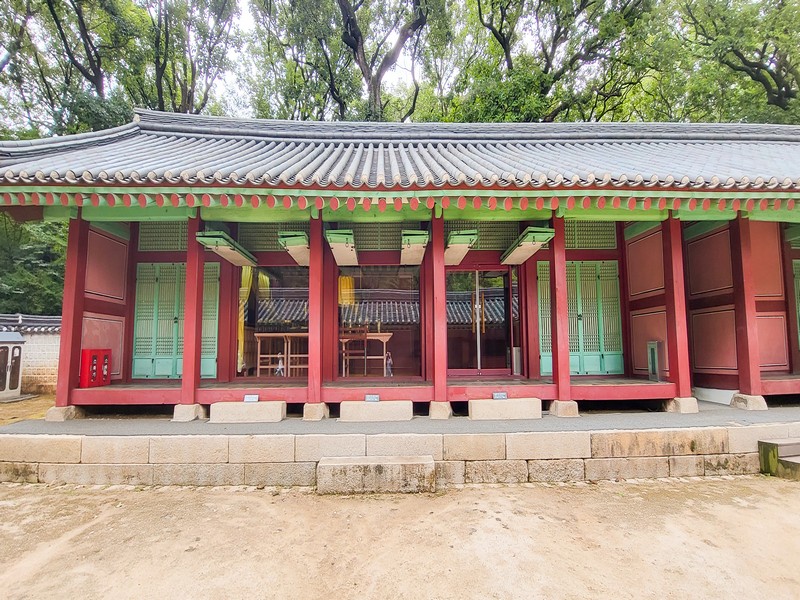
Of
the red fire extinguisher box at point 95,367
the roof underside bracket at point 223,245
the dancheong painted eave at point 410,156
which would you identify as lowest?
the red fire extinguisher box at point 95,367

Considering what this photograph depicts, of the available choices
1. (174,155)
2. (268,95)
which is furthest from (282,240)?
(268,95)

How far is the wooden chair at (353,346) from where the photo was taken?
6.61 meters

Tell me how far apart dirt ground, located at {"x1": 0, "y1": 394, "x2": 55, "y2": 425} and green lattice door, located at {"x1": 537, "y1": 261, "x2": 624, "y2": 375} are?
832 cm

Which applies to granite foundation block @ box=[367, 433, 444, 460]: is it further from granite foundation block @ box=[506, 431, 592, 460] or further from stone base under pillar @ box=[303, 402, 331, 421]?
stone base under pillar @ box=[303, 402, 331, 421]

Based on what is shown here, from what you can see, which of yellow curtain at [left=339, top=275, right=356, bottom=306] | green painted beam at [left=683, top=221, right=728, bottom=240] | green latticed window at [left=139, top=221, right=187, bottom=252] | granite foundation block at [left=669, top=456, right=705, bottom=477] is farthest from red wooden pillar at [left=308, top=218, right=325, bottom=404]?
green painted beam at [left=683, top=221, right=728, bottom=240]

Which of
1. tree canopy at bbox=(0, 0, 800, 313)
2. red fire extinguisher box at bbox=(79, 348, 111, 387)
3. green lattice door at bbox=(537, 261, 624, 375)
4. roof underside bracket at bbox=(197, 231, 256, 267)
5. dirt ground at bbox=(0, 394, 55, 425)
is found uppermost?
tree canopy at bbox=(0, 0, 800, 313)

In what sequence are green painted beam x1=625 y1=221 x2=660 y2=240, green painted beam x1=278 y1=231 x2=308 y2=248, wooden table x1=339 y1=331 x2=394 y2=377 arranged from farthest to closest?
wooden table x1=339 y1=331 x2=394 y2=377, green painted beam x1=625 y1=221 x2=660 y2=240, green painted beam x1=278 y1=231 x2=308 y2=248

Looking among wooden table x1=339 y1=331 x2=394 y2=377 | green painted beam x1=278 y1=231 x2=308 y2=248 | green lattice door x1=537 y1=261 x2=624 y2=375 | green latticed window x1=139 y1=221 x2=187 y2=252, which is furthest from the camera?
wooden table x1=339 y1=331 x2=394 y2=377

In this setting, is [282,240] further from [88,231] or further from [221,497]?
[221,497]

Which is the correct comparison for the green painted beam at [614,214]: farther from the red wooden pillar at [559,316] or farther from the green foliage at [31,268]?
the green foliage at [31,268]

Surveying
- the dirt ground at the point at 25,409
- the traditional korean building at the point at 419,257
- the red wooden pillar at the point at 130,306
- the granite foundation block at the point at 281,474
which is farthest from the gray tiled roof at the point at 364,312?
the dirt ground at the point at 25,409

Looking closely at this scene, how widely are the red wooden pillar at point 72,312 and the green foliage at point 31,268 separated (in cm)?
1108

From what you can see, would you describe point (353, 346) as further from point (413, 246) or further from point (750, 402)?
point (750, 402)

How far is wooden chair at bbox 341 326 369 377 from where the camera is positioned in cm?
661
